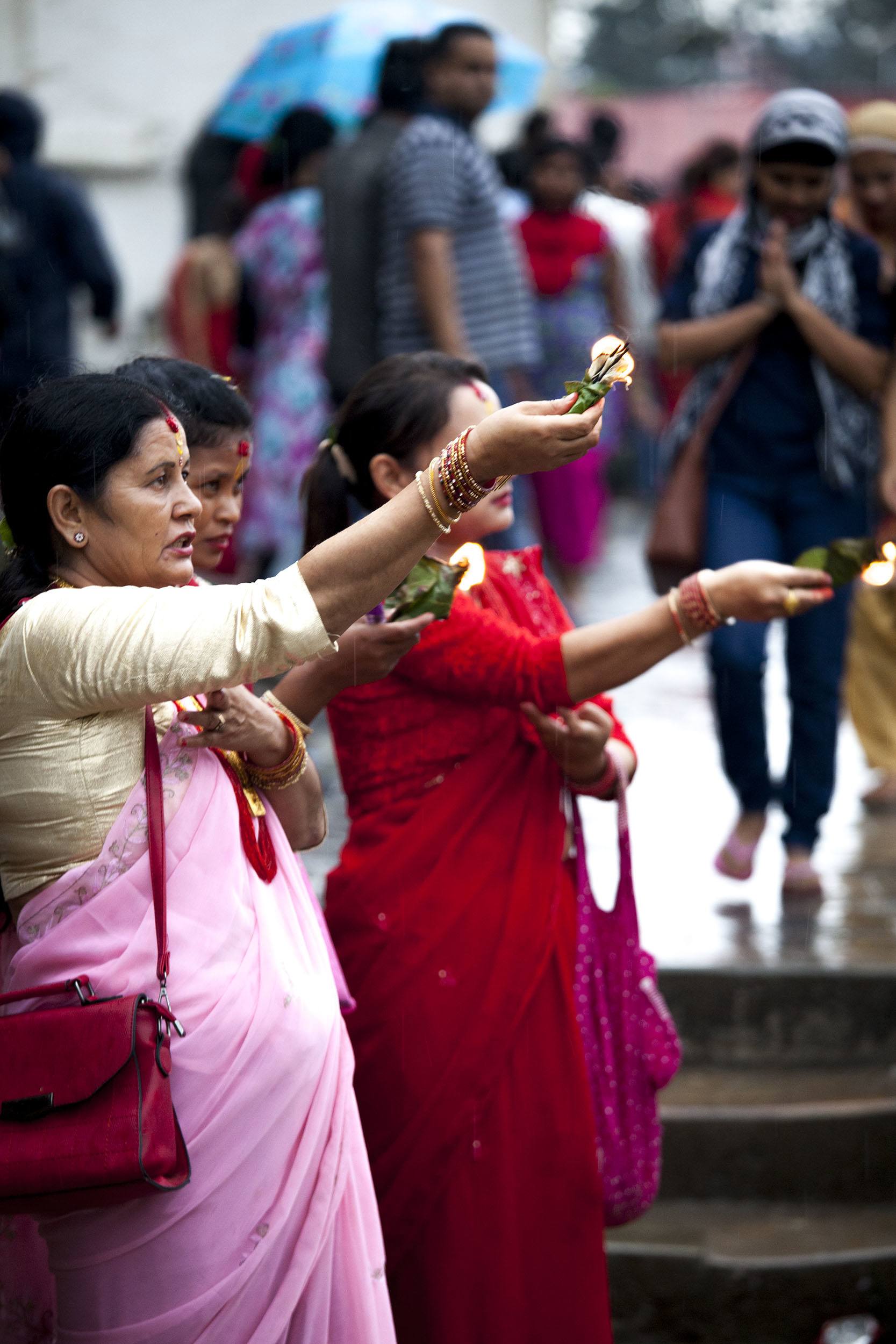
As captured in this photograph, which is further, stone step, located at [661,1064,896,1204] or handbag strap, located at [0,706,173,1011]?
stone step, located at [661,1064,896,1204]

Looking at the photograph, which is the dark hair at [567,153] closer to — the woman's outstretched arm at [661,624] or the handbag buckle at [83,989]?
the woman's outstretched arm at [661,624]

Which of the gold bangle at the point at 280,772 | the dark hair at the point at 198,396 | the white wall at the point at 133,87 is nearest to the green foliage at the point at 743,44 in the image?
the white wall at the point at 133,87

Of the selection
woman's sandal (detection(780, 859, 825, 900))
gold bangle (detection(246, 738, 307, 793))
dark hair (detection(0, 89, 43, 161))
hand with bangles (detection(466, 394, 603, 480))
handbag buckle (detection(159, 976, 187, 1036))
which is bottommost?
woman's sandal (detection(780, 859, 825, 900))

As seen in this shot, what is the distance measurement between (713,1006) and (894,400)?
1.72 meters

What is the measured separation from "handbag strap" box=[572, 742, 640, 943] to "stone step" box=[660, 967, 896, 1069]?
3.52ft

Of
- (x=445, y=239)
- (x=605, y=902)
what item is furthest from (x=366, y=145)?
(x=605, y=902)

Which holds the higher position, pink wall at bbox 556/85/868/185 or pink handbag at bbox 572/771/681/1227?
pink wall at bbox 556/85/868/185

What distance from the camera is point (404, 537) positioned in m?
1.91

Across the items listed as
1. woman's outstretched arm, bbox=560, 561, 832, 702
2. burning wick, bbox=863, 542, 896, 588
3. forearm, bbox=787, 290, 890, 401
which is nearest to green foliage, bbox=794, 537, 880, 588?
burning wick, bbox=863, 542, 896, 588

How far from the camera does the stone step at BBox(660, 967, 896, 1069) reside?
377cm

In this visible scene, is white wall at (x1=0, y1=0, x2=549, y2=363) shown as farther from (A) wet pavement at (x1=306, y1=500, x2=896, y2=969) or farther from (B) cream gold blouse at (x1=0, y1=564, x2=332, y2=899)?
(B) cream gold blouse at (x1=0, y1=564, x2=332, y2=899)

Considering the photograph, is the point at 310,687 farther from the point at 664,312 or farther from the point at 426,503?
the point at 664,312

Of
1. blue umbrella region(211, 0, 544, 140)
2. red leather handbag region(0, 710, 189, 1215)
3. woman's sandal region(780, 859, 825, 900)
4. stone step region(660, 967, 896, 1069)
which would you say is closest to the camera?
red leather handbag region(0, 710, 189, 1215)

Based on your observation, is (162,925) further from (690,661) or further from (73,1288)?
(690,661)
